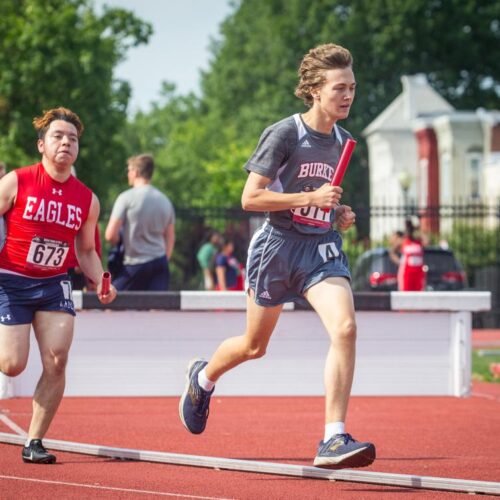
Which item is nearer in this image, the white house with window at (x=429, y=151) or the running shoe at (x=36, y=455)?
the running shoe at (x=36, y=455)

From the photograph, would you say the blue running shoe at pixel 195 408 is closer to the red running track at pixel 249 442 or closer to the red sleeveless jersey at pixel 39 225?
the red running track at pixel 249 442

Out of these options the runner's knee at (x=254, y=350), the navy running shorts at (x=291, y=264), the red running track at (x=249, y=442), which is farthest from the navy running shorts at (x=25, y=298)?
the navy running shorts at (x=291, y=264)

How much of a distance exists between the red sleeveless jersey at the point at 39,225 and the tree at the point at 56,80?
1182 inches

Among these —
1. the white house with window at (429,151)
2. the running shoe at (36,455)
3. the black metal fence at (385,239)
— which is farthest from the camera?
the white house with window at (429,151)

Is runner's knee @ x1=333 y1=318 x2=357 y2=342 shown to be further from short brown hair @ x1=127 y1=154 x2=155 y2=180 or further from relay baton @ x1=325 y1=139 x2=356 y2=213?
short brown hair @ x1=127 y1=154 x2=155 y2=180

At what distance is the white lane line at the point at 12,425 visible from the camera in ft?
31.9

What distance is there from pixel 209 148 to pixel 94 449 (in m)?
87.2

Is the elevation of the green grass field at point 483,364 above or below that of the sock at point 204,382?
above

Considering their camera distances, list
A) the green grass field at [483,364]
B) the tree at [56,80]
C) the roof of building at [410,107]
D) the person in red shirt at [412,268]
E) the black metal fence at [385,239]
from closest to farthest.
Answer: the green grass field at [483,364], the person in red shirt at [412,268], the black metal fence at [385,239], the tree at [56,80], the roof of building at [410,107]

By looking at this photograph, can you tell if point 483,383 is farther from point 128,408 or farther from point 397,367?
point 128,408

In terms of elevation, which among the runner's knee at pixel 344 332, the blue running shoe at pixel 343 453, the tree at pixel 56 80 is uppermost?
the tree at pixel 56 80

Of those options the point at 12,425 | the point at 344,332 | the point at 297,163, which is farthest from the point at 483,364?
the point at 344,332

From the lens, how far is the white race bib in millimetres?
7992

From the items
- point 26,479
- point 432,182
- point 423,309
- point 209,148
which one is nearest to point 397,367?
point 423,309
